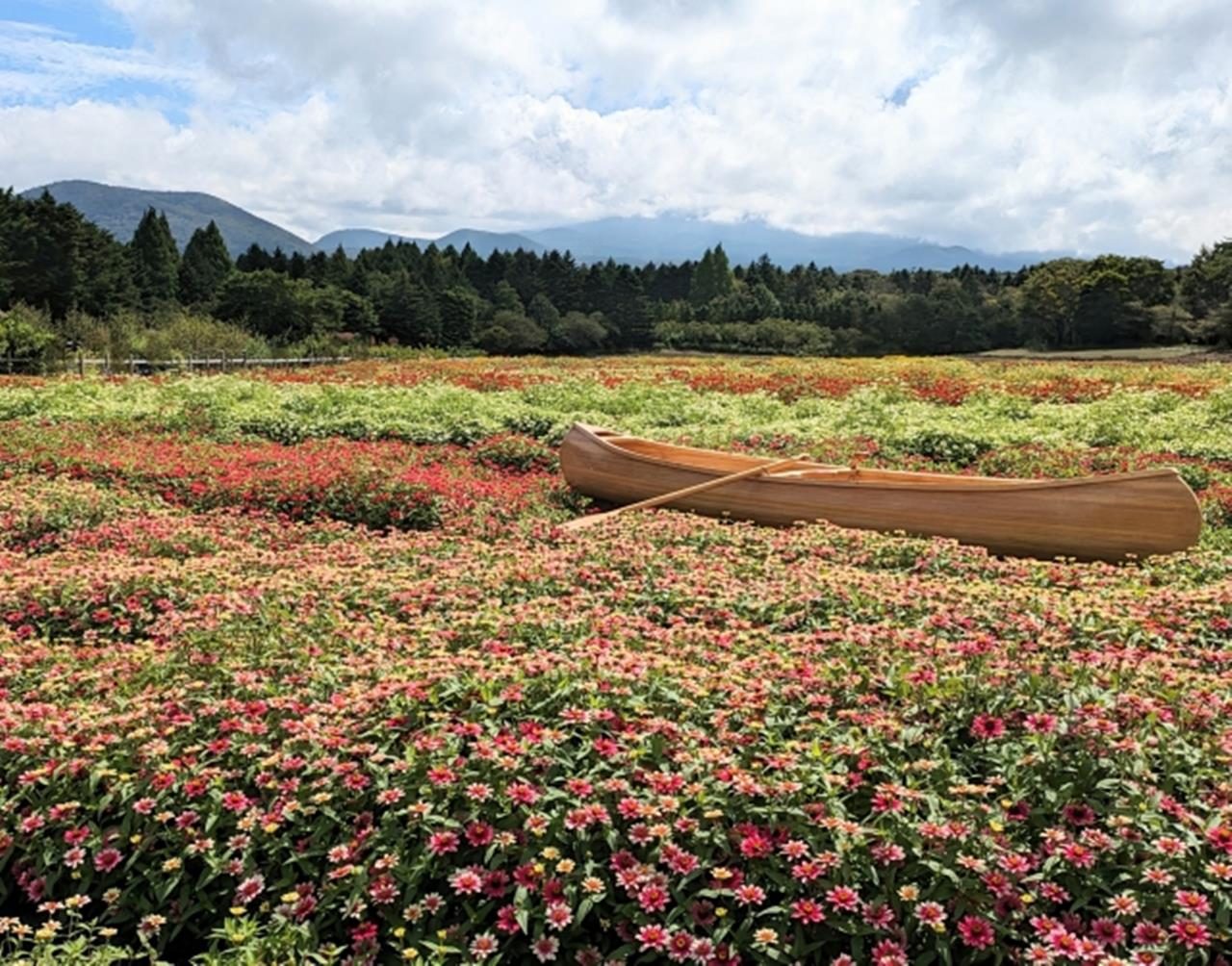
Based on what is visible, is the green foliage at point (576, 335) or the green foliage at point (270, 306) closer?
the green foliage at point (270, 306)

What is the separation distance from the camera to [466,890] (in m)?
2.56

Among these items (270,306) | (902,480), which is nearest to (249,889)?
(902,480)

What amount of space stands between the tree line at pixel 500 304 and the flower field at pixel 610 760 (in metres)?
32.0

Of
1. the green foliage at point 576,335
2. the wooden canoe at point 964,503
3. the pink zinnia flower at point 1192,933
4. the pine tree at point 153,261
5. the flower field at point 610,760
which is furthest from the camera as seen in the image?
the green foliage at point 576,335

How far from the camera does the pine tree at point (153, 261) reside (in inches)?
2208

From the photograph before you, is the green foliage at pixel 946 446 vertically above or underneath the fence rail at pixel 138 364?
above

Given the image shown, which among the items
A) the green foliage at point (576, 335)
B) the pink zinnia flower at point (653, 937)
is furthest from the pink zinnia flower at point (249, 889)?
the green foliage at point (576, 335)

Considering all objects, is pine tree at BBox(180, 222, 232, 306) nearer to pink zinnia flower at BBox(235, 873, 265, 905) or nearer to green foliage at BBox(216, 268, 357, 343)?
green foliage at BBox(216, 268, 357, 343)

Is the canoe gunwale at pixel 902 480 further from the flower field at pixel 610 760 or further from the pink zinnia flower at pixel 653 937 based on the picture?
the pink zinnia flower at pixel 653 937

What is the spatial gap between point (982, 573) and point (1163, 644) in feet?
6.80

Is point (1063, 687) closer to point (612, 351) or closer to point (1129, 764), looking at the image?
point (1129, 764)

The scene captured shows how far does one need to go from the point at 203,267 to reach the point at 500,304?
19.6 meters

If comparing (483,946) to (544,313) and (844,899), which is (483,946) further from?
(544,313)

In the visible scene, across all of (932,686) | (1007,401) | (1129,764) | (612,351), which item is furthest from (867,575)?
(612,351)
